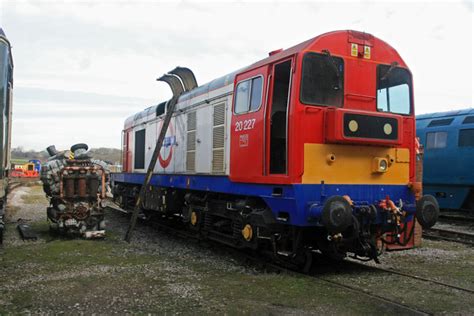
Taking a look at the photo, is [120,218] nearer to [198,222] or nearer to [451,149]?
[198,222]

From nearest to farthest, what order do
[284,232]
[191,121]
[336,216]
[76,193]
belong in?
[336,216], [284,232], [191,121], [76,193]

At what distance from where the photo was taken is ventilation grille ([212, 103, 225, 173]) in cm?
934

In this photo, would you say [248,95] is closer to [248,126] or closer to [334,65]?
[248,126]

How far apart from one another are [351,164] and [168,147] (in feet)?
19.4

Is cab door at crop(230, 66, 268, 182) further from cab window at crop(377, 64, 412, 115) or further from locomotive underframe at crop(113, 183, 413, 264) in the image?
cab window at crop(377, 64, 412, 115)

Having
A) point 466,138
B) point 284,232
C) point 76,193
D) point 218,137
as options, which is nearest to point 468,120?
point 466,138

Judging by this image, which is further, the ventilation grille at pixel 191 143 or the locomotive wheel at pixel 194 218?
the ventilation grille at pixel 191 143

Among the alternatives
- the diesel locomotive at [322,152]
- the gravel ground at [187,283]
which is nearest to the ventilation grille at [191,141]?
the diesel locomotive at [322,152]

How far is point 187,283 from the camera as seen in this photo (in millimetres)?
7133

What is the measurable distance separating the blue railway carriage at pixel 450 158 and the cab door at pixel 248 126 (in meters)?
10.4

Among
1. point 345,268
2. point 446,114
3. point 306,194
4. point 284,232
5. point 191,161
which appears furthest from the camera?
point 446,114

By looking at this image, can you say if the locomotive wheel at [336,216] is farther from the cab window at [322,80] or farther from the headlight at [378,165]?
the cab window at [322,80]

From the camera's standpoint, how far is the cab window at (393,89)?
8102 millimetres

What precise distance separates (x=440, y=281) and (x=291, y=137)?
319 cm
